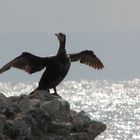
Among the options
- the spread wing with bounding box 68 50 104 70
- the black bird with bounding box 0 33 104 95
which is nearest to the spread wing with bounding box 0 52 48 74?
the black bird with bounding box 0 33 104 95

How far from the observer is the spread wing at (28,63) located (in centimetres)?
2584

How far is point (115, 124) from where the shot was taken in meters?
144

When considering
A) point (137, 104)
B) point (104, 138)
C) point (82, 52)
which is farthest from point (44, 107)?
point (137, 104)

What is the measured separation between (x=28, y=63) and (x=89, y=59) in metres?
2.74

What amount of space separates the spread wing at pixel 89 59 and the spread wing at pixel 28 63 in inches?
69.1

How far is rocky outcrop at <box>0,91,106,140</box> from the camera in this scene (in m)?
22.4

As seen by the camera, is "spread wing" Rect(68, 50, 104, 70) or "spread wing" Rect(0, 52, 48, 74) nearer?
"spread wing" Rect(0, 52, 48, 74)

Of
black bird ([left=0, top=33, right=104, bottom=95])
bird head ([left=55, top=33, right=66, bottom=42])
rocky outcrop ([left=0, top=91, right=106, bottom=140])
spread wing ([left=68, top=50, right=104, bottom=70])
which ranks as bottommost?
rocky outcrop ([left=0, top=91, right=106, bottom=140])

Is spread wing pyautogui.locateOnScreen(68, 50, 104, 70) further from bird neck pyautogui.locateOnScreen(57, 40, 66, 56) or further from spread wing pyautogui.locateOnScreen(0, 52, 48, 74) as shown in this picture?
bird neck pyautogui.locateOnScreen(57, 40, 66, 56)

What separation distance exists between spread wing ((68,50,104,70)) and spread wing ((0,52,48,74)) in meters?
1.76

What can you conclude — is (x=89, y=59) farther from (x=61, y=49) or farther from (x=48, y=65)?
(x=61, y=49)

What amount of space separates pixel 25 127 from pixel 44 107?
4.57ft

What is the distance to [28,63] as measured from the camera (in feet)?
85.9

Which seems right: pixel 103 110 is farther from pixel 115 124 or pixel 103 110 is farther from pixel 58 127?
pixel 58 127
